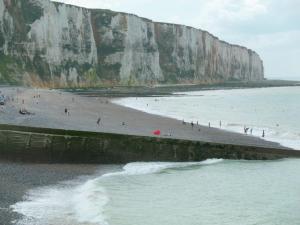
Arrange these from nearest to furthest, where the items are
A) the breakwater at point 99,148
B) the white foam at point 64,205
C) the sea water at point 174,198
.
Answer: the white foam at point 64,205 < the sea water at point 174,198 < the breakwater at point 99,148

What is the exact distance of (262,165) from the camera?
25.2 metres

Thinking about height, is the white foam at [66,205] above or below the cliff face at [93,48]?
below

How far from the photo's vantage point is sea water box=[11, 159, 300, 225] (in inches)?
600

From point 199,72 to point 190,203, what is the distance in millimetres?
149755

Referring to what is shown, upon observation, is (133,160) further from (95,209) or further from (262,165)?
(95,209)

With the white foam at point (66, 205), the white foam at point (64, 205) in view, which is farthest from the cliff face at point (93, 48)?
the white foam at point (64, 205)

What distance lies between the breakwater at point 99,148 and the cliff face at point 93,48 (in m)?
68.6

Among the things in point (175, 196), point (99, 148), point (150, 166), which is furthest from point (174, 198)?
point (99, 148)

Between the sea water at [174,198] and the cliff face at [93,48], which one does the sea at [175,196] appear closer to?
the sea water at [174,198]

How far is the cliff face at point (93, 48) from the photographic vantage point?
92.9 meters

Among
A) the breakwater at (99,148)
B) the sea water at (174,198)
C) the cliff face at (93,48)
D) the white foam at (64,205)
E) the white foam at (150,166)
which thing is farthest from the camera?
the cliff face at (93,48)

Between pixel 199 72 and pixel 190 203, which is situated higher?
pixel 199 72

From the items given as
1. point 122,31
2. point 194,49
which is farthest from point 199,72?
point 122,31

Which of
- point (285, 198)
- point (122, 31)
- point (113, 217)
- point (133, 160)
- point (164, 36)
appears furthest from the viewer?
point (164, 36)
